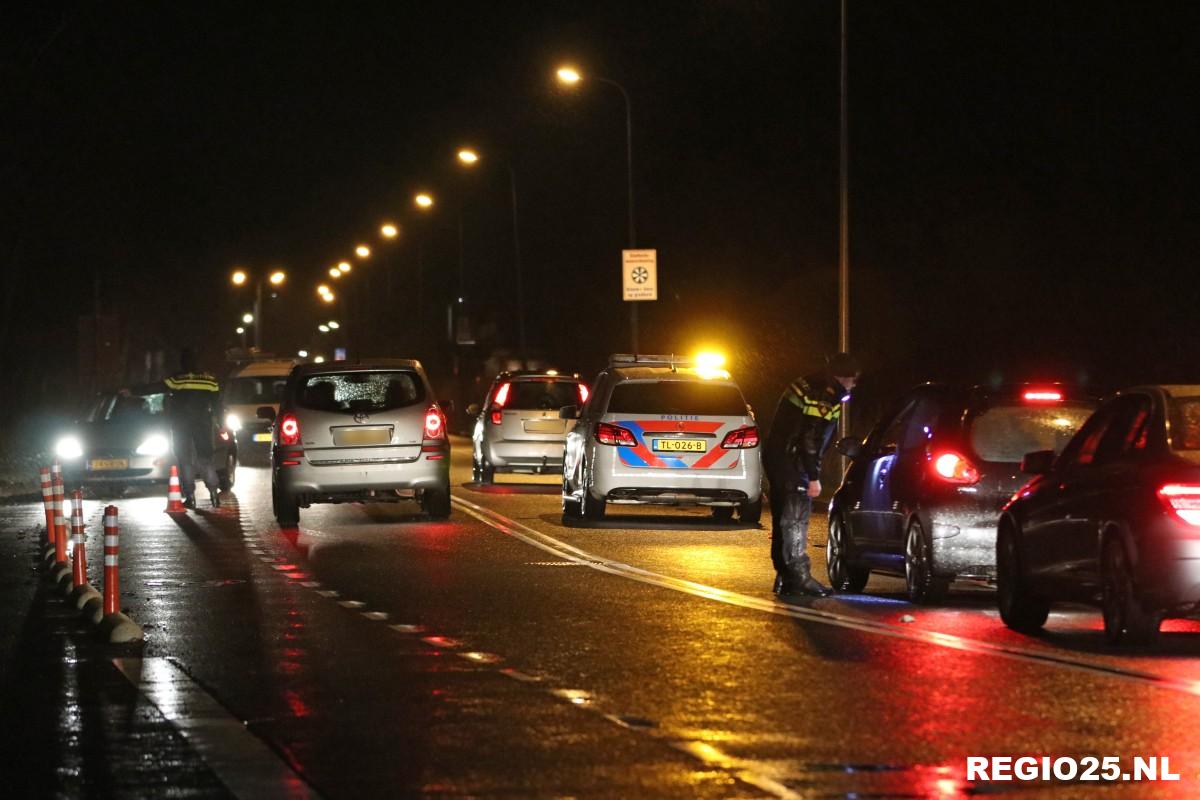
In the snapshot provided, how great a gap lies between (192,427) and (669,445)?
724 centimetres

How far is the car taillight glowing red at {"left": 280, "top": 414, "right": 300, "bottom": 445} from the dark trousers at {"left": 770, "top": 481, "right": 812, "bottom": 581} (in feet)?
28.3

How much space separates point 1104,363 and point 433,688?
25.7 m

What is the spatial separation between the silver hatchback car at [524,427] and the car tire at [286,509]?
814 centimetres

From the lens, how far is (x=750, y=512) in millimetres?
22484

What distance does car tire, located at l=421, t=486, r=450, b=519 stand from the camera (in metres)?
23.3

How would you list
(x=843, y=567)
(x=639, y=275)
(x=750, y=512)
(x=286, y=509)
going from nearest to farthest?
1. (x=843, y=567)
2. (x=750, y=512)
3. (x=286, y=509)
4. (x=639, y=275)

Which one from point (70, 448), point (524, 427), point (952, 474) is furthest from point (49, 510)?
point (524, 427)

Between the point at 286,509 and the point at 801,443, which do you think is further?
the point at 286,509

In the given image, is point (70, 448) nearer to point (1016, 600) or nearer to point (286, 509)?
point (286, 509)

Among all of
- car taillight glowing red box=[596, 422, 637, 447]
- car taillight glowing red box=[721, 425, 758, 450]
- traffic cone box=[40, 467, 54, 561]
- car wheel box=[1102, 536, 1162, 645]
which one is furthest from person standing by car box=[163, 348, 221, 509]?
car wheel box=[1102, 536, 1162, 645]

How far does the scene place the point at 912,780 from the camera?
778 centimetres

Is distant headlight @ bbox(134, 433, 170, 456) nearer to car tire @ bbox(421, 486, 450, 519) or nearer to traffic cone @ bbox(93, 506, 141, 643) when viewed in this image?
car tire @ bbox(421, 486, 450, 519)

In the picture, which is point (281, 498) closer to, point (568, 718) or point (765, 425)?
point (568, 718)

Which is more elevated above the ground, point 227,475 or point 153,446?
point 153,446
